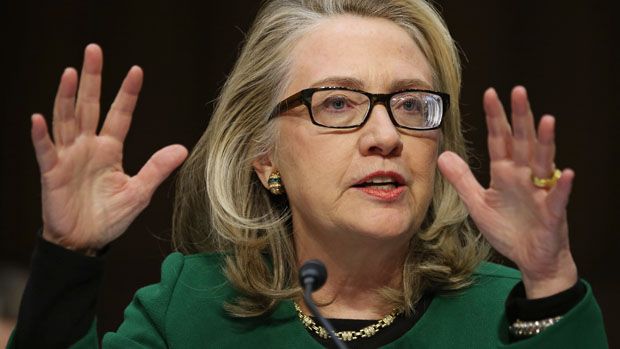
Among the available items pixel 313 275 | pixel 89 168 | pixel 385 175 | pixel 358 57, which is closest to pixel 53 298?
pixel 89 168

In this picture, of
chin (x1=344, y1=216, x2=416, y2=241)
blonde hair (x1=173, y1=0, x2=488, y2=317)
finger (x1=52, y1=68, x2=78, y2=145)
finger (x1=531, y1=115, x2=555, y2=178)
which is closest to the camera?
finger (x1=531, y1=115, x2=555, y2=178)

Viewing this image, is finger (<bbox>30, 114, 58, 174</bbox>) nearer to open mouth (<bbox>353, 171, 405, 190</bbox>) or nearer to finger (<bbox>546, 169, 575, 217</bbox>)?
open mouth (<bbox>353, 171, 405, 190</bbox>)

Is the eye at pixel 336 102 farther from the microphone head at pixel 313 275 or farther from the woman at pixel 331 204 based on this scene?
the microphone head at pixel 313 275

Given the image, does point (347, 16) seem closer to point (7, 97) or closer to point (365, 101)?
point (365, 101)

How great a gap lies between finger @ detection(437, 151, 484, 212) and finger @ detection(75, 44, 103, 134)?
0.70 meters

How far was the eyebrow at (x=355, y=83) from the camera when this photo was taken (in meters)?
2.31

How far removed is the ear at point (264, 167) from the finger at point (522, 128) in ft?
2.65

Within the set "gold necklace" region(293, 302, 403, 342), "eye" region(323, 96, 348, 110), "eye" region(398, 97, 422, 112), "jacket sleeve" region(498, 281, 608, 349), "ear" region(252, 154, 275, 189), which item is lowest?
"gold necklace" region(293, 302, 403, 342)

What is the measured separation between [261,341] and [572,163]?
256 centimetres

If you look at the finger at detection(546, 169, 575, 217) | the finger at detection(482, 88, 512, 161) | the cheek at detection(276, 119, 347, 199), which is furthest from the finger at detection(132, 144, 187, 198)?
the finger at detection(546, 169, 575, 217)

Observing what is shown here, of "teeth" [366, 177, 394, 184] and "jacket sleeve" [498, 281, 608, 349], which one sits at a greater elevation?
"teeth" [366, 177, 394, 184]

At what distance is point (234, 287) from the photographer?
242 centimetres

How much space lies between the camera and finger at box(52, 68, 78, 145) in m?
1.89

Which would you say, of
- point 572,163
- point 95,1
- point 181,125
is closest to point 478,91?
point 572,163
